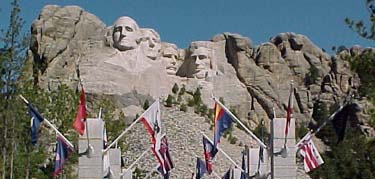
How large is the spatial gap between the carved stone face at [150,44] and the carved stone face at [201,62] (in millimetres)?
3416

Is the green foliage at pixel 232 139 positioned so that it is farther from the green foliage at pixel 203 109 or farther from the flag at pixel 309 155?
the flag at pixel 309 155

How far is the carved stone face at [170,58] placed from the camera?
76375 mm

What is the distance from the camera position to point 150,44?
72938mm

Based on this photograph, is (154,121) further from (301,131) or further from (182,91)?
(301,131)

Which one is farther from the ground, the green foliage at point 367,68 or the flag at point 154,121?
the green foliage at point 367,68

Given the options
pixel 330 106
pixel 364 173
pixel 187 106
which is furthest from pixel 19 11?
pixel 330 106

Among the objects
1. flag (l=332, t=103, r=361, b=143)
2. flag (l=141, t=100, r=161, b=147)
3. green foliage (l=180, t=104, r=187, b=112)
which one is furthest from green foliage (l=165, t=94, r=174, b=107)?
flag (l=141, t=100, r=161, b=147)

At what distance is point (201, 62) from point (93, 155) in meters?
47.8

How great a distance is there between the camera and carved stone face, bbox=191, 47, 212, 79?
249 feet

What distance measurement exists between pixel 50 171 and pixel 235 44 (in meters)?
40.9

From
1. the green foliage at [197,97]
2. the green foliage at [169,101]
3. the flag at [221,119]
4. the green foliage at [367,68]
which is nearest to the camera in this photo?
the green foliage at [367,68]

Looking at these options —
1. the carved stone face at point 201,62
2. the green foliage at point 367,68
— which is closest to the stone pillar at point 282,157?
the green foliage at point 367,68

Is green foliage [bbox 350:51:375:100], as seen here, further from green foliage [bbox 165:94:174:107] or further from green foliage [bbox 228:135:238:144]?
green foliage [bbox 165:94:174:107]

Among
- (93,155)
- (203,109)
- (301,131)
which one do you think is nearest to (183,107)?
(203,109)
